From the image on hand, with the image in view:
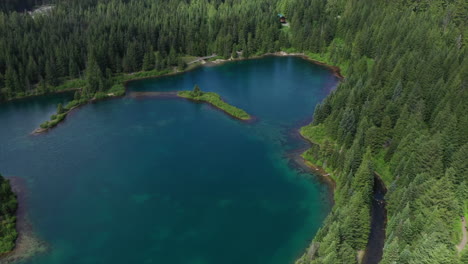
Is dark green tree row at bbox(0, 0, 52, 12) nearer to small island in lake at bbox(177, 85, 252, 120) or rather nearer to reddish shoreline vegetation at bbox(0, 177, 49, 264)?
small island in lake at bbox(177, 85, 252, 120)

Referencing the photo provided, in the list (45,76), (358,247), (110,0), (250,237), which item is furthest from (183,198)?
(110,0)

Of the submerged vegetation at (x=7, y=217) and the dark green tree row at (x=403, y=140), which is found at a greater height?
the dark green tree row at (x=403, y=140)

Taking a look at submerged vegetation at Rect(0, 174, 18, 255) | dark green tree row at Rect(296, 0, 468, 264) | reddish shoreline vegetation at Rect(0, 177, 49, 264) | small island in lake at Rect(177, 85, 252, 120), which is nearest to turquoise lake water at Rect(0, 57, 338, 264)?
reddish shoreline vegetation at Rect(0, 177, 49, 264)

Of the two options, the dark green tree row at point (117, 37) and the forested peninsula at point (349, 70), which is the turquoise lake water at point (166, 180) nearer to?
the forested peninsula at point (349, 70)

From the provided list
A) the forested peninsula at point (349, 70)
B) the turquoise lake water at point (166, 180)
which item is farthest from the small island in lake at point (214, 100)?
the forested peninsula at point (349, 70)

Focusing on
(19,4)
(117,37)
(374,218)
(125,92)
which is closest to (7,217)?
(125,92)

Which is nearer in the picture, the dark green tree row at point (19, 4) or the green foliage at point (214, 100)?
the green foliage at point (214, 100)

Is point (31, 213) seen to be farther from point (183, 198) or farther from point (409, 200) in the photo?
point (409, 200)

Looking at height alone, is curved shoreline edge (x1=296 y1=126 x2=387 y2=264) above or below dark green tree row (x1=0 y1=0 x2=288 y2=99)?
below
